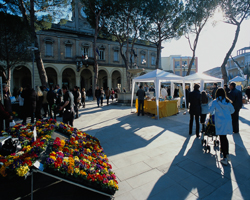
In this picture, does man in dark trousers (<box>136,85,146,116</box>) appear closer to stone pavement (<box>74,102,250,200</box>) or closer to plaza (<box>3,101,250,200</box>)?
stone pavement (<box>74,102,250,200</box>)

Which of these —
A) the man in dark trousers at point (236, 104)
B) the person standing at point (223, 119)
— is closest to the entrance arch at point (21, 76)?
the man in dark trousers at point (236, 104)

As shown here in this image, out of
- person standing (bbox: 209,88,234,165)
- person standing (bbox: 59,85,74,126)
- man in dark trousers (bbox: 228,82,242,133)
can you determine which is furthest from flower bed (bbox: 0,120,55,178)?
man in dark trousers (bbox: 228,82,242,133)

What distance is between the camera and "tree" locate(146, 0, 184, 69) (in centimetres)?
1689

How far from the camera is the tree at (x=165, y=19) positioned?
16891mm

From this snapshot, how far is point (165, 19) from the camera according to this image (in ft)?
59.6

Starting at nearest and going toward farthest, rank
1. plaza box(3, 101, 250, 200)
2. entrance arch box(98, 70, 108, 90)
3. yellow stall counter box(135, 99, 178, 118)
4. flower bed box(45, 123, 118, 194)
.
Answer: flower bed box(45, 123, 118, 194) → plaza box(3, 101, 250, 200) → yellow stall counter box(135, 99, 178, 118) → entrance arch box(98, 70, 108, 90)

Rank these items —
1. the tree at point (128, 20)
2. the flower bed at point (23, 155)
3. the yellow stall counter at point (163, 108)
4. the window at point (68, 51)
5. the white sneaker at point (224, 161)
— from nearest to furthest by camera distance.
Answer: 1. the flower bed at point (23, 155)
2. the white sneaker at point (224, 161)
3. the yellow stall counter at point (163, 108)
4. the tree at point (128, 20)
5. the window at point (68, 51)

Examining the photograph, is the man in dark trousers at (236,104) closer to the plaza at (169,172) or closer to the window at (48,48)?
the plaza at (169,172)

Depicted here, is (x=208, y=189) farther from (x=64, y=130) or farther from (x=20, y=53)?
(x=20, y=53)

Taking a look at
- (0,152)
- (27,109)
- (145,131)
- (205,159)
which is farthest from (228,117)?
(27,109)

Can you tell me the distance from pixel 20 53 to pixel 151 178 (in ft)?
54.7

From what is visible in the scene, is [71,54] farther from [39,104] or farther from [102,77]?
[39,104]

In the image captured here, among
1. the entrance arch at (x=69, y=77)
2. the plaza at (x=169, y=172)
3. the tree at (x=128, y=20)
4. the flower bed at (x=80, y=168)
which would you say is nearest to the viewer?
the flower bed at (x=80, y=168)

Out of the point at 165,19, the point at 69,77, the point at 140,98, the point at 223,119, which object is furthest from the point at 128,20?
the point at 223,119
